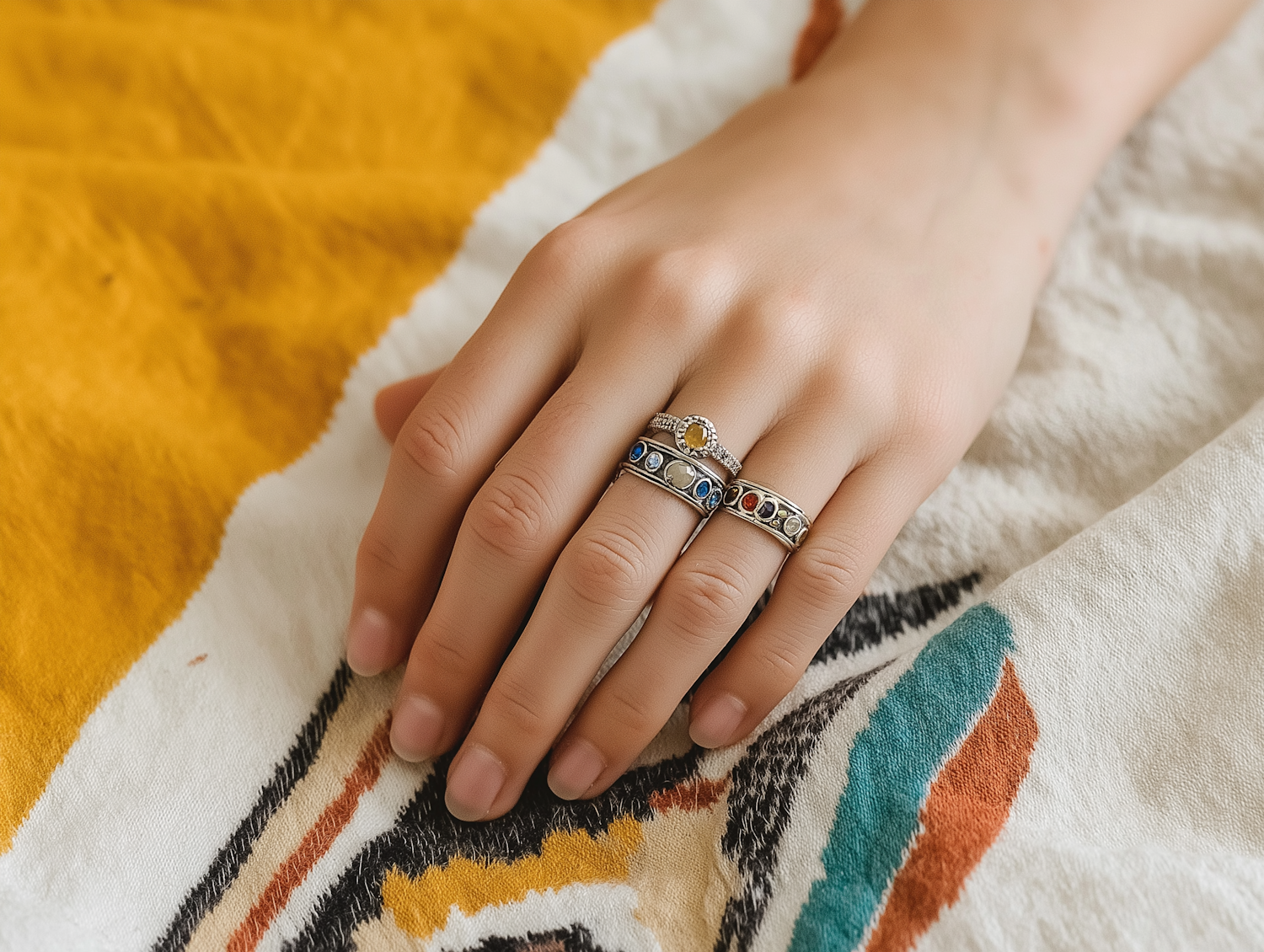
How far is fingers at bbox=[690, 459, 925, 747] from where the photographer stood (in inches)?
→ 22.7

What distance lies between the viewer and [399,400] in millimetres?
691

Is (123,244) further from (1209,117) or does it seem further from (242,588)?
(1209,117)

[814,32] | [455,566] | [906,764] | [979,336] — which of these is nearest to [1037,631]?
[906,764]

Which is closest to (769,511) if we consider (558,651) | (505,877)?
(558,651)

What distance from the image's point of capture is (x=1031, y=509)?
0.65 m

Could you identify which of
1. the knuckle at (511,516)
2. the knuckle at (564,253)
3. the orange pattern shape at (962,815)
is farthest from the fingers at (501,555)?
the orange pattern shape at (962,815)

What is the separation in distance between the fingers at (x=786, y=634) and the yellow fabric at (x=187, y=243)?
35cm

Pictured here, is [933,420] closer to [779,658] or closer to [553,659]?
[779,658]

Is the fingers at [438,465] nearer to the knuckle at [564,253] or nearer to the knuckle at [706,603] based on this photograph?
the knuckle at [564,253]

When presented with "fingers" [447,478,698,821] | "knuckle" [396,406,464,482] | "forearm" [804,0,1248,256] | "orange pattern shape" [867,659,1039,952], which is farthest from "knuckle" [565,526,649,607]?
"forearm" [804,0,1248,256]

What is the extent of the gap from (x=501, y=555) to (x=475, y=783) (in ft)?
0.45

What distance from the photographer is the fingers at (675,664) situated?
0.57 meters

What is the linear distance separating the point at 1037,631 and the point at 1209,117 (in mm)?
566

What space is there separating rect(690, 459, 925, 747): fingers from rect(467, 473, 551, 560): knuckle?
5.6 inches
